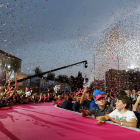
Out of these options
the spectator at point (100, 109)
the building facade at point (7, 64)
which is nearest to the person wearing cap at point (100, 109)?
the spectator at point (100, 109)

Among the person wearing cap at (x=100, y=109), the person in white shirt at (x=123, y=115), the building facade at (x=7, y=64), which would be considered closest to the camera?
the person in white shirt at (x=123, y=115)

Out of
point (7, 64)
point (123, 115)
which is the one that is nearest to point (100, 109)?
point (123, 115)

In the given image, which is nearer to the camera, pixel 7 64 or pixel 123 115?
pixel 123 115

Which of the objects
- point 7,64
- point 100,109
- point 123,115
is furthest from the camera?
point 7,64

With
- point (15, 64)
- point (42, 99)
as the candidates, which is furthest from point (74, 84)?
point (42, 99)

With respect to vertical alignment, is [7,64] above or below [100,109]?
above

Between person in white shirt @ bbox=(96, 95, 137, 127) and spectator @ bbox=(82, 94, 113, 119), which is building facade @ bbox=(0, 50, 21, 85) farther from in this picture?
person in white shirt @ bbox=(96, 95, 137, 127)

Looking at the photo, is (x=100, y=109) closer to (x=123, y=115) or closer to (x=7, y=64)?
(x=123, y=115)

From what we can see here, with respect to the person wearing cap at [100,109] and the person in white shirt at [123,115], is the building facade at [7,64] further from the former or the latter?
the person in white shirt at [123,115]

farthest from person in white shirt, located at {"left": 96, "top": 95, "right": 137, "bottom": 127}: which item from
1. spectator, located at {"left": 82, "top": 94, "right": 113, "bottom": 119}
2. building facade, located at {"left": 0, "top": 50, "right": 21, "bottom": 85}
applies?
building facade, located at {"left": 0, "top": 50, "right": 21, "bottom": 85}

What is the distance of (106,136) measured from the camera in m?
2.44

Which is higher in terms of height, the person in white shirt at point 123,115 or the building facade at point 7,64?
the building facade at point 7,64

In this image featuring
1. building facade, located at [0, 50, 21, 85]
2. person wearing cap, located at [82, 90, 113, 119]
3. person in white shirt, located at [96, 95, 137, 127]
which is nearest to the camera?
person in white shirt, located at [96, 95, 137, 127]

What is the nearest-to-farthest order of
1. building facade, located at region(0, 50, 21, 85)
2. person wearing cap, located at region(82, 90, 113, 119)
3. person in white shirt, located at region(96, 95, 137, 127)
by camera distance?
person in white shirt, located at region(96, 95, 137, 127)
person wearing cap, located at region(82, 90, 113, 119)
building facade, located at region(0, 50, 21, 85)
